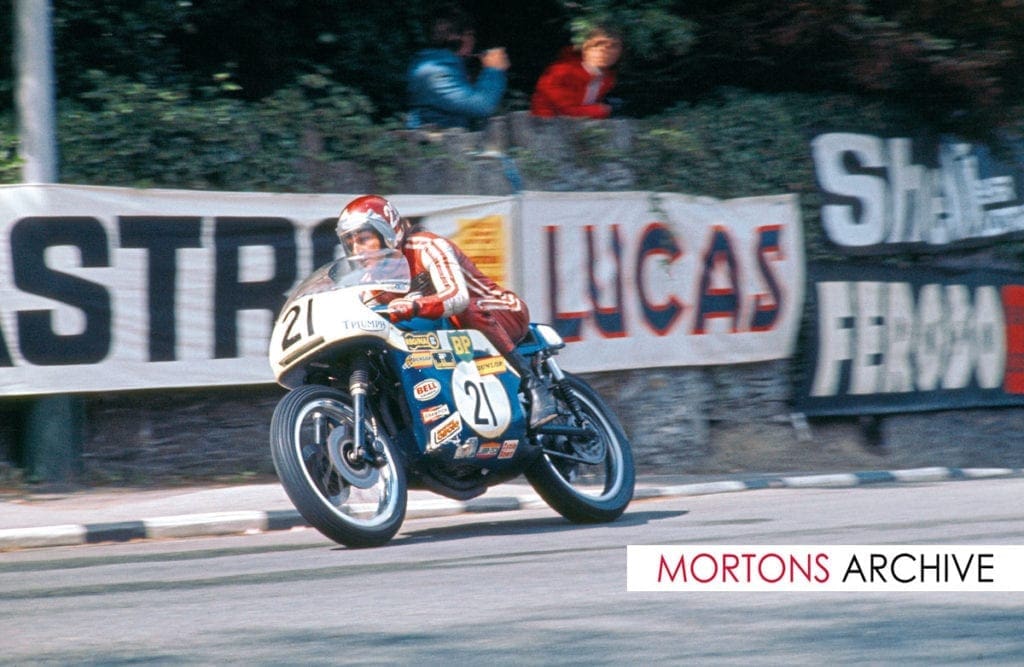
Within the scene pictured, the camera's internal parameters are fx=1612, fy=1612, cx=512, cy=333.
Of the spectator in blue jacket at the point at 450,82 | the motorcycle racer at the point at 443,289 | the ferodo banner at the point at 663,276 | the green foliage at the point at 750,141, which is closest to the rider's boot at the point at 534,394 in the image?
the motorcycle racer at the point at 443,289

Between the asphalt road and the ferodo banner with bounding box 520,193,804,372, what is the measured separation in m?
4.60

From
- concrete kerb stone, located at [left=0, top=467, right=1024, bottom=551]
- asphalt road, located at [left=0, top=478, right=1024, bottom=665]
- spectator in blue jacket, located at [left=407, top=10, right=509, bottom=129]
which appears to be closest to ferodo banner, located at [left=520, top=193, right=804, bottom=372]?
spectator in blue jacket, located at [left=407, top=10, right=509, bottom=129]

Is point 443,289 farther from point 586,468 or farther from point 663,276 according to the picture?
point 663,276

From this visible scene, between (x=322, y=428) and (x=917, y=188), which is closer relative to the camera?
(x=322, y=428)

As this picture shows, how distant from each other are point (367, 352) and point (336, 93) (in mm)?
5196

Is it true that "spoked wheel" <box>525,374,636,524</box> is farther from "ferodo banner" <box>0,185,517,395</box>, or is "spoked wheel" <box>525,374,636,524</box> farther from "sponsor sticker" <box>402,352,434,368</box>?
"ferodo banner" <box>0,185,517,395</box>

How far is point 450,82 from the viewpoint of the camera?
13.7m

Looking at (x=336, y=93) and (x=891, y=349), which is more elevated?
(x=336, y=93)

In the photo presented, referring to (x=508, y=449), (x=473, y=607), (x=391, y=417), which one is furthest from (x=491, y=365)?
(x=473, y=607)

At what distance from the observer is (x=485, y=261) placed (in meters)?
12.9

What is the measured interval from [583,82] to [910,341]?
429 cm

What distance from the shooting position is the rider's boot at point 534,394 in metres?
8.95

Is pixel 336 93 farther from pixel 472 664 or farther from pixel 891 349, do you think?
pixel 472 664

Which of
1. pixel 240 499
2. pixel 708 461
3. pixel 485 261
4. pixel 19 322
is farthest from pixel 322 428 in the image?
pixel 708 461
